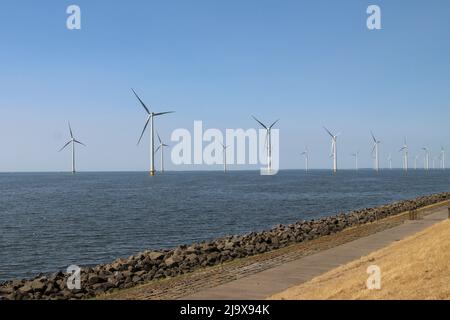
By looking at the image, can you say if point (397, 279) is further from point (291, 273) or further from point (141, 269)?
point (141, 269)

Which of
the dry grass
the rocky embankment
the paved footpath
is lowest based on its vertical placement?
the rocky embankment

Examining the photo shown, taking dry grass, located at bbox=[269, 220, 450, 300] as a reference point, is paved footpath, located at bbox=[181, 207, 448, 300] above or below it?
below

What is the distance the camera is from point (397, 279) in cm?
1362

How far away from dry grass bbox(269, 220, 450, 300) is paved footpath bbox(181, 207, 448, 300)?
76cm

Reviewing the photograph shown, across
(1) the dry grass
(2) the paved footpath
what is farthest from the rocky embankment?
(1) the dry grass

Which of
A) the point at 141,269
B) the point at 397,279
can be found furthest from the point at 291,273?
the point at 141,269

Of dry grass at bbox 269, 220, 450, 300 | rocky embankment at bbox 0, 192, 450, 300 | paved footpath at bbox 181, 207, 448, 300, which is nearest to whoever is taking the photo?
dry grass at bbox 269, 220, 450, 300

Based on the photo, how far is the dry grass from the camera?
1229 centimetres

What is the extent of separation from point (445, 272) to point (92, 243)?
2955 cm

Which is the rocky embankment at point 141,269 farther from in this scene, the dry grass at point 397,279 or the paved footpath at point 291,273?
the dry grass at point 397,279

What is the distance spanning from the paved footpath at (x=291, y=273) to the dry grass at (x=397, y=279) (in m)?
0.76

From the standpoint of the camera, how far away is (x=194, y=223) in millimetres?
51219

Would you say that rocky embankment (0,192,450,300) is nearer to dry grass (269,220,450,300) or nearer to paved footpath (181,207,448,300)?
paved footpath (181,207,448,300)
